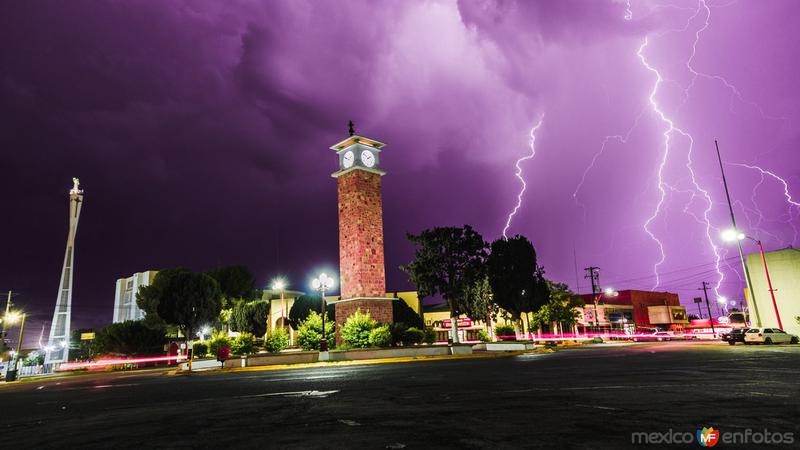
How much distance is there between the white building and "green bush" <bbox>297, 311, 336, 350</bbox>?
6445cm

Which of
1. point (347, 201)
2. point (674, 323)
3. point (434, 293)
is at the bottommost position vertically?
point (674, 323)

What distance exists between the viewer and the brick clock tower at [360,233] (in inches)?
1277

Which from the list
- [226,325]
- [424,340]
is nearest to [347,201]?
[424,340]

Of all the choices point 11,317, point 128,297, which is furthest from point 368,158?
point 128,297

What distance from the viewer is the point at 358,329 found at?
30016 mm

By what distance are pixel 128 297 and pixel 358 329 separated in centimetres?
7714

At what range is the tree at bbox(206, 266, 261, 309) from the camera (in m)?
56.9

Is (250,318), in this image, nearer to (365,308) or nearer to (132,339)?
(132,339)

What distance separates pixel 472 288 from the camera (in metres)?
41.0

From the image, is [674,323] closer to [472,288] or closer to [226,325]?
[472,288]

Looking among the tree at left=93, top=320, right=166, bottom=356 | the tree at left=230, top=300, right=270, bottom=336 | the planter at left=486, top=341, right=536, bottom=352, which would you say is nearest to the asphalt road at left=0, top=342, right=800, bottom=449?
the planter at left=486, top=341, right=536, bottom=352

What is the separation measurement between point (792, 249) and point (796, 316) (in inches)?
189

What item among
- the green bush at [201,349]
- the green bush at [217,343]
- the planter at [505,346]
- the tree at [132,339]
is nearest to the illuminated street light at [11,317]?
the tree at [132,339]

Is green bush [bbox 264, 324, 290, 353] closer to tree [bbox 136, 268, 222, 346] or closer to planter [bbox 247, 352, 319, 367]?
planter [bbox 247, 352, 319, 367]
